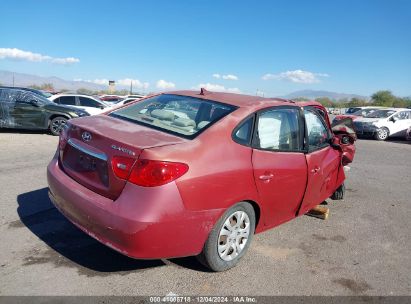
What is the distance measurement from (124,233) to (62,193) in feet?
3.06

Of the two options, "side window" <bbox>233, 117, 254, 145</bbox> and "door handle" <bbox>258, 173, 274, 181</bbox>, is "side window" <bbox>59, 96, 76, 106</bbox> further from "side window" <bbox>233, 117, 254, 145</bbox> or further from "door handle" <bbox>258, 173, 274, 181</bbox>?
"door handle" <bbox>258, 173, 274, 181</bbox>

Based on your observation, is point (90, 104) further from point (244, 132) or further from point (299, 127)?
point (244, 132)

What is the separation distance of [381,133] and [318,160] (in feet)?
51.4

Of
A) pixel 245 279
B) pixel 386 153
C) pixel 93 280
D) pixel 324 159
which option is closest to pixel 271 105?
pixel 324 159

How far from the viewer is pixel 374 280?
3.78m

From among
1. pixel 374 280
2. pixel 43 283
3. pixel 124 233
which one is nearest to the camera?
pixel 124 233

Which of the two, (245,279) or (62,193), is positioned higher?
(62,193)

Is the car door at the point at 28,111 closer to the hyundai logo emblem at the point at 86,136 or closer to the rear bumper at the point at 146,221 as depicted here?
the hyundai logo emblem at the point at 86,136

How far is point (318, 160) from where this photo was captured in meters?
4.66

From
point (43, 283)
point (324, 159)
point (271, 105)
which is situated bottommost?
point (43, 283)

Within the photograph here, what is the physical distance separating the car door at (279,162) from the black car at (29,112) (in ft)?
31.7

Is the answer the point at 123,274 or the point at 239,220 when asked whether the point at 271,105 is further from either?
the point at 123,274

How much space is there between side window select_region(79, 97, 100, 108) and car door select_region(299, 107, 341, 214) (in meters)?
12.2

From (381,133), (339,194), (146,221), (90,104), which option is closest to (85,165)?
(146,221)
